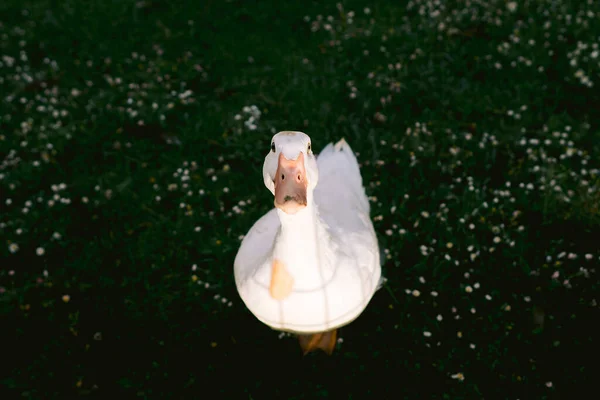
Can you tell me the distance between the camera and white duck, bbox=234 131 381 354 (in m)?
2.07

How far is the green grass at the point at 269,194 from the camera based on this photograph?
334 cm

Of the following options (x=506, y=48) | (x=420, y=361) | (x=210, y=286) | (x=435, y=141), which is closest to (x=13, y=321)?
(x=210, y=286)

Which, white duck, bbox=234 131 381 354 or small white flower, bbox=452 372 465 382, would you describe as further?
small white flower, bbox=452 372 465 382

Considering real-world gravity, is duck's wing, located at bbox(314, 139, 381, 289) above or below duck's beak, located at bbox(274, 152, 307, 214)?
below

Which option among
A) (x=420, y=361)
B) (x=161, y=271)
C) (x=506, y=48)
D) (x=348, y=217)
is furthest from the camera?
(x=506, y=48)

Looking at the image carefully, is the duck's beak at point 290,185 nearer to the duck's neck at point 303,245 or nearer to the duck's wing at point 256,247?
the duck's neck at point 303,245

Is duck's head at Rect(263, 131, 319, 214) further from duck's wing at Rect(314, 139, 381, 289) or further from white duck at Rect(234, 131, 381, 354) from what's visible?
duck's wing at Rect(314, 139, 381, 289)

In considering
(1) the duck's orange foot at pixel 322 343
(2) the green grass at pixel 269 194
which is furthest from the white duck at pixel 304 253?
(2) the green grass at pixel 269 194

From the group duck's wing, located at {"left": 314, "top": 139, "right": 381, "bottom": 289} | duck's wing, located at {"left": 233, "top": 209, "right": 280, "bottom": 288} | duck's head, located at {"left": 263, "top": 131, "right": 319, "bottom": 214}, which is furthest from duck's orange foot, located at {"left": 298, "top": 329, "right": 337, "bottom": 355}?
duck's head, located at {"left": 263, "top": 131, "right": 319, "bottom": 214}

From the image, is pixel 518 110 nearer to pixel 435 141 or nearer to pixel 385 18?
pixel 435 141

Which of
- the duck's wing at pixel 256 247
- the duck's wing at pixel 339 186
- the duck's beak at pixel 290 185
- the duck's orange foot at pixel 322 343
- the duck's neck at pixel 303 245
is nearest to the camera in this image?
the duck's beak at pixel 290 185

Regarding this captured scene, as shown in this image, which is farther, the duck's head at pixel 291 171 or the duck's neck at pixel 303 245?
the duck's neck at pixel 303 245

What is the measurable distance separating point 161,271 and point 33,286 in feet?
3.35

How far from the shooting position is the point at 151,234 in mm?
4145
